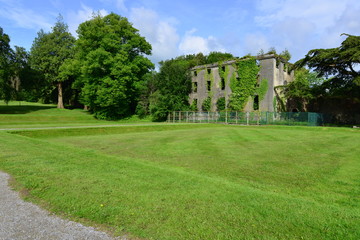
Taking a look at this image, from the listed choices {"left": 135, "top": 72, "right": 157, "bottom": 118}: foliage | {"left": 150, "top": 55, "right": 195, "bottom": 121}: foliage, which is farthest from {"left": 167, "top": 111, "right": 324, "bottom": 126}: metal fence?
{"left": 135, "top": 72, "right": 157, "bottom": 118}: foliage

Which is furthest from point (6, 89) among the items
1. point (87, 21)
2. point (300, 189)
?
point (300, 189)

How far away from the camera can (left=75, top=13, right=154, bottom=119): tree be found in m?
37.1

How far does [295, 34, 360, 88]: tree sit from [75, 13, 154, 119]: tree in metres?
27.0

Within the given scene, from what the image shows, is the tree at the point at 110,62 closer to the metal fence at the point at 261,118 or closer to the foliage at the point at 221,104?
the metal fence at the point at 261,118

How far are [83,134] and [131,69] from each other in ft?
78.3

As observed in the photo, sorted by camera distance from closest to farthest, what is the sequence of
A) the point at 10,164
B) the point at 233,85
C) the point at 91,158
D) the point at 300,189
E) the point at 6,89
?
the point at 300,189 < the point at 10,164 < the point at 91,158 < the point at 6,89 < the point at 233,85

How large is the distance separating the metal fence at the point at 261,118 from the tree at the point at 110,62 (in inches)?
417

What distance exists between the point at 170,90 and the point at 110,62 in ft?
37.7

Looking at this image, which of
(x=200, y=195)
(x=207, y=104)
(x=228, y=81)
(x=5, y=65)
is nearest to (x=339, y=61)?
(x=228, y=81)

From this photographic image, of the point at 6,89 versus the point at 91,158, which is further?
the point at 6,89

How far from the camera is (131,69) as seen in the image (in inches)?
1578

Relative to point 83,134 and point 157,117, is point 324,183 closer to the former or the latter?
point 83,134

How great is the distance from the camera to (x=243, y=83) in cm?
3731

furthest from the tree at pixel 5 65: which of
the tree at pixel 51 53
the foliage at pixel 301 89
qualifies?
the foliage at pixel 301 89
